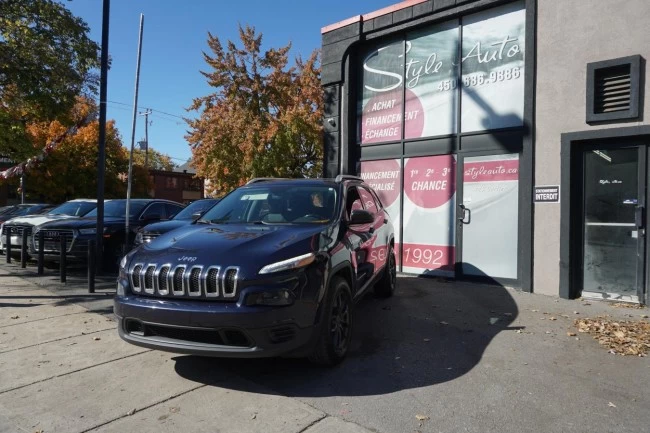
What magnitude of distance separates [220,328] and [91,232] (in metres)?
6.95

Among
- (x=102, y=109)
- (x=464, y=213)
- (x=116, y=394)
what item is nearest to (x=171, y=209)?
(x=102, y=109)

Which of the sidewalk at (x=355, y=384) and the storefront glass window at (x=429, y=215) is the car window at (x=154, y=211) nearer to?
the sidewalk at (x=355, y=384)

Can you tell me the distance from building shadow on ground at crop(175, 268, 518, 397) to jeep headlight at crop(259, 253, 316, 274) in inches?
38.6

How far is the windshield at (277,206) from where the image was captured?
4840mm

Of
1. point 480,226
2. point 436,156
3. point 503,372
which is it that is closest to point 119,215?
point 436,156

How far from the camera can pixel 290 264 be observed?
12.2 ft

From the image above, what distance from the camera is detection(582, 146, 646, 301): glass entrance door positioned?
22.4 ft

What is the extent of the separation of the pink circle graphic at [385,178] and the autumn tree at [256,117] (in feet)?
33.9

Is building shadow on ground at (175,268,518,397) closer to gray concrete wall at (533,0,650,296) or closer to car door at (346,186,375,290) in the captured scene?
car door at (346,186,375,290)

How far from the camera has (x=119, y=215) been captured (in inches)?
403

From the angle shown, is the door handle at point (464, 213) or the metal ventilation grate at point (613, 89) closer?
the metal ventilation grate at point (613, 89)

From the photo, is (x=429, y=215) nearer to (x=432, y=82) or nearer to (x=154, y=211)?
(x=432, y=82)

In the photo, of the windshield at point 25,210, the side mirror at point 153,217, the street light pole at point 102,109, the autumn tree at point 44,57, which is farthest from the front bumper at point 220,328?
the windshield at point 25,210

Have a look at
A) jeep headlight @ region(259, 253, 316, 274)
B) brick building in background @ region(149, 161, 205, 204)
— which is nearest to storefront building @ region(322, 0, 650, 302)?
jeep headlight @ region(259, 253, 316, 274)
